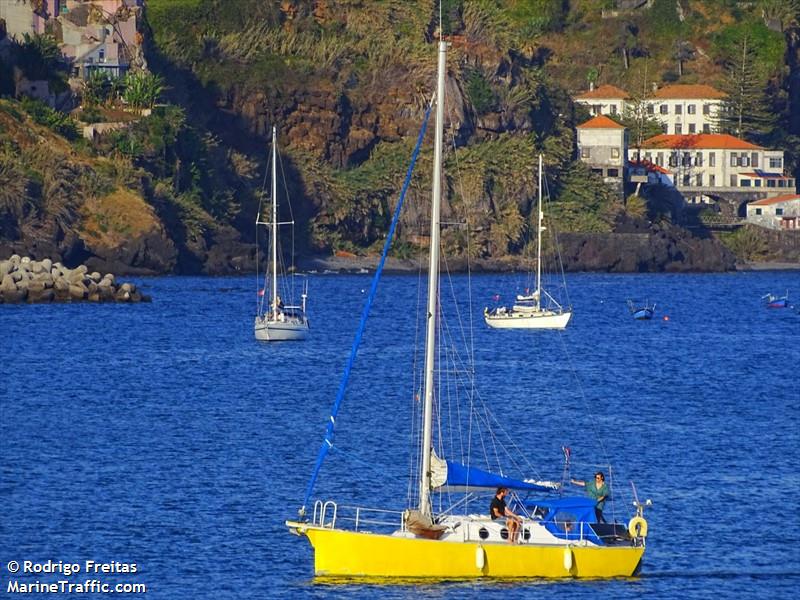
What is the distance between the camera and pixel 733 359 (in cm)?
9925

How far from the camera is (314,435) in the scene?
67.1 metres

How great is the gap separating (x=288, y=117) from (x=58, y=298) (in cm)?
7176

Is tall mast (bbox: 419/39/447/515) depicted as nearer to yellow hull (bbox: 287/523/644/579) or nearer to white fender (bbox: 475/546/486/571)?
yellow hull (bbox: 287/523/644/579)

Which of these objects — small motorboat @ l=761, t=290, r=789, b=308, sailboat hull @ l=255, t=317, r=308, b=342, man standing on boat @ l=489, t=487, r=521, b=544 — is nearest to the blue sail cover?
man standing on boat @ l=489, t=487, r=521, b=544

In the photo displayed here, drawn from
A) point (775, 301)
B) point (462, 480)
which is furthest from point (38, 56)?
point (462, 480)

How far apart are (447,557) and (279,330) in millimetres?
60983

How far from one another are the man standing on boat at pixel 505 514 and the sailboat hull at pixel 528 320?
235ft

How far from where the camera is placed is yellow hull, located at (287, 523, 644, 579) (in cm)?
4269

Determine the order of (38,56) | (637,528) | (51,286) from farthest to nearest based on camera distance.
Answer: (38,56) → (51,286) → (637,528)

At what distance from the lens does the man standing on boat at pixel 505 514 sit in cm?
4281

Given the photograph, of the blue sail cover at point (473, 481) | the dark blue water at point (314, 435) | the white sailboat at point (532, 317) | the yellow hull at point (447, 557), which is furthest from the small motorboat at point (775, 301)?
the yellow hull at point (447, 557)

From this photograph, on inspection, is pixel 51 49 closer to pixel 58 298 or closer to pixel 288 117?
pixel 288 117

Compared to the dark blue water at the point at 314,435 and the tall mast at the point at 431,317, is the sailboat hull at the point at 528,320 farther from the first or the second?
the tall mast at the point at 431,317

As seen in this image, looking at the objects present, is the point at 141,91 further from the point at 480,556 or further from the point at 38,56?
the point at 480,556
